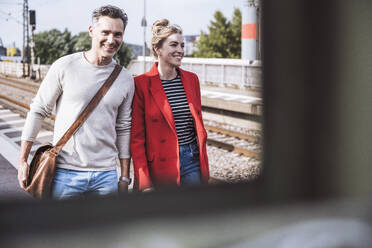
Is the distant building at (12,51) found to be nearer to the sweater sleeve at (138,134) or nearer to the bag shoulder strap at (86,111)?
the bag shoulder strap at (86,111)

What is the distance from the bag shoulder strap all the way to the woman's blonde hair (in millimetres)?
235

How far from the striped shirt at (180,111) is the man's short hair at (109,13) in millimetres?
663

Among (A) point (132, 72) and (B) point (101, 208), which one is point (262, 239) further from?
(A) point (132, 72)

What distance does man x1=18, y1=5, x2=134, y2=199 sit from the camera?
64.9 inches

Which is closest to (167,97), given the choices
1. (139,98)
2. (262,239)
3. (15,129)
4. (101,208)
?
(139,98)

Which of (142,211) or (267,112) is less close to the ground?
(267,112)

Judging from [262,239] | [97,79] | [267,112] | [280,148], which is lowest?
[262,239]

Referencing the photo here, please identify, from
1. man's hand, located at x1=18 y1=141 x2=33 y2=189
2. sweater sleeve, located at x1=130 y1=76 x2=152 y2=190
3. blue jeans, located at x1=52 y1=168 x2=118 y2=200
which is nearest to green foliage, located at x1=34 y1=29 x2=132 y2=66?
sweater sleeve, located at x1=130 y1=76 x2=152 y2=190

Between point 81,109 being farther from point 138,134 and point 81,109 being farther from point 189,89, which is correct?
point 189,89

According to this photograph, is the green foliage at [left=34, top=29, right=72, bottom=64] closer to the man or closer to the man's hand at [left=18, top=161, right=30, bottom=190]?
the man

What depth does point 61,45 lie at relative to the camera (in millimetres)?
1389

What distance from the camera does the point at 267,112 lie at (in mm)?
1293

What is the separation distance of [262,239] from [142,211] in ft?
1.38

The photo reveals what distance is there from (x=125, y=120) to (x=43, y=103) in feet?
1.17
